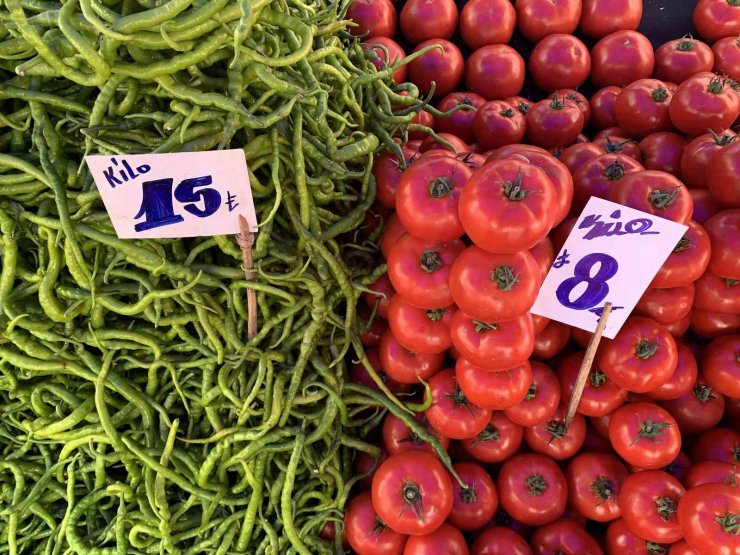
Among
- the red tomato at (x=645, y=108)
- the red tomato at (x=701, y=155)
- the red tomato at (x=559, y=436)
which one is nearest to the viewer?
the red tomato at (x=701, y=155)

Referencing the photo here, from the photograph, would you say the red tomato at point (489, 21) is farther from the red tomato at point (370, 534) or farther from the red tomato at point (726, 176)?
the red tomato at point (370, 534)

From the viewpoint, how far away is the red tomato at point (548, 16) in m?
2.31

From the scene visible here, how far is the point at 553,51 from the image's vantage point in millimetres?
2240

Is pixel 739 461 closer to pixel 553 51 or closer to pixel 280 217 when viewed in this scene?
pixel 280 217

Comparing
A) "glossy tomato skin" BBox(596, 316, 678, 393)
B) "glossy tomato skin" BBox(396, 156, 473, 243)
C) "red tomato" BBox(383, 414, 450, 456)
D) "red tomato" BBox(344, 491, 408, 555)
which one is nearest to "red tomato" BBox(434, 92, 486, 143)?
"glossy tomato skin" BBox(396, 156, 473, 243)

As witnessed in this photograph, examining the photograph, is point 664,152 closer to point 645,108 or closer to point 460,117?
point 645,108

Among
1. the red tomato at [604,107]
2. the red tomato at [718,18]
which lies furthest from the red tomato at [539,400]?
the red tomato at [718,18]

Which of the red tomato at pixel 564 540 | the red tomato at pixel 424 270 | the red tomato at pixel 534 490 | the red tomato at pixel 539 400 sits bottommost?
the red tomato at pixel 564 540

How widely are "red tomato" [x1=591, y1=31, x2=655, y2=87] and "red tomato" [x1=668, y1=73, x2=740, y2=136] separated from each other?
25.6 inches

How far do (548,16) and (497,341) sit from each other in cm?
183

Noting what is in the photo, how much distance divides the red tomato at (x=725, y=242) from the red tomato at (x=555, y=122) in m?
0.73

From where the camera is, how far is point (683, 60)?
2.12m

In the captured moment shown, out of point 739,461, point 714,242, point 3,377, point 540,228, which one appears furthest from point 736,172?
point 3,377

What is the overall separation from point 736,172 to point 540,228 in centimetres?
58
